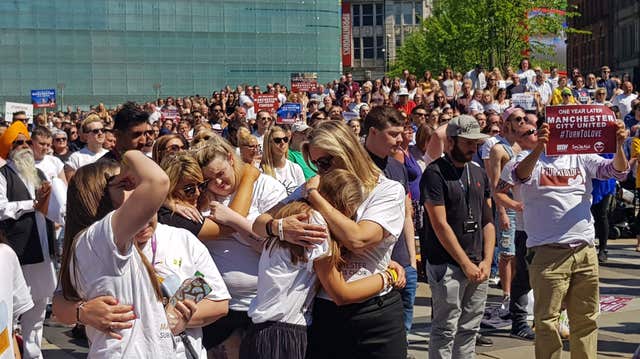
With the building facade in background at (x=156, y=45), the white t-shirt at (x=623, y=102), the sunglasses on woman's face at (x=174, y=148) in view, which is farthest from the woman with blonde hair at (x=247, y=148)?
the building facade in background at (x=156, y=45)

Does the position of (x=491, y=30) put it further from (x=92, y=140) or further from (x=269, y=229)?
(x=269, y=229)

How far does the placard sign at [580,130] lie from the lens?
275 inches

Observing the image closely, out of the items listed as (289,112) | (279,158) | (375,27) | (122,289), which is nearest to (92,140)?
(279,158)

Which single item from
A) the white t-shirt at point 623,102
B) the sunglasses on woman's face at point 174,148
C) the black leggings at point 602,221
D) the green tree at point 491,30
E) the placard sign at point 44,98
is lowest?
the black leggings at point 602,221

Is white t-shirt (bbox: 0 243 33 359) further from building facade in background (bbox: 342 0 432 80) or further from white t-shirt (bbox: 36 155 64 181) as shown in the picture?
building facade in background (bbox: 342 0 432 80)

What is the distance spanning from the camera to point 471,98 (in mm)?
21531

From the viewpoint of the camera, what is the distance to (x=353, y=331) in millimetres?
4664

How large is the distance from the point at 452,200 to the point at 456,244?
0.33 m

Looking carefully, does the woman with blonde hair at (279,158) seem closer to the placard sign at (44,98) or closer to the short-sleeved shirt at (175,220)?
the short-sleeved shirt at (175,220)

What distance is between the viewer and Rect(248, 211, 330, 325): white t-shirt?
446cm

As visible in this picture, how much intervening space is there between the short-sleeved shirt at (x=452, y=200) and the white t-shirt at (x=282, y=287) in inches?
92.1

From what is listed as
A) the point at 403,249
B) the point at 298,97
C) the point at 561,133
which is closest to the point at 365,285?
the point at 403,249

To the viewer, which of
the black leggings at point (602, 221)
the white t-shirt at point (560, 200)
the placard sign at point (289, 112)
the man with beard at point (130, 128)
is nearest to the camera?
the man with beard at point (130, 128)

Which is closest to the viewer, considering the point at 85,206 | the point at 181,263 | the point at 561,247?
the point at 85,206
